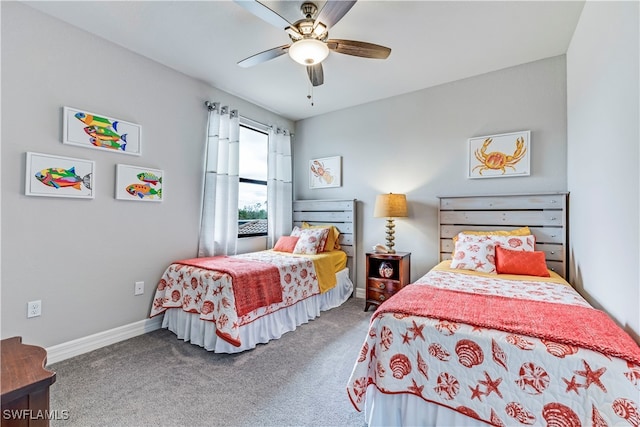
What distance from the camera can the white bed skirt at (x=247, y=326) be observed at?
7.68 feet

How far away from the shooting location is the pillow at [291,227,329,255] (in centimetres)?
351

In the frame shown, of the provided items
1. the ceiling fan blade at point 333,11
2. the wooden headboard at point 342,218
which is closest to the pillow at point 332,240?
the wooden headboard at point 342,218

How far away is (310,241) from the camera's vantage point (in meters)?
3.55

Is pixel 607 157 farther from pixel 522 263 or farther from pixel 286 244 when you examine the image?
pixel 286 244

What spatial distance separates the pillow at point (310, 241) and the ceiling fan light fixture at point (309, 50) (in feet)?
6.77

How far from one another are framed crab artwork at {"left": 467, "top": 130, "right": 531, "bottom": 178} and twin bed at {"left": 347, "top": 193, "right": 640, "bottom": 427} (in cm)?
137

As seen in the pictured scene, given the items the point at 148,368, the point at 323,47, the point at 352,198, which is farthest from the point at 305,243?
the point at 323,47

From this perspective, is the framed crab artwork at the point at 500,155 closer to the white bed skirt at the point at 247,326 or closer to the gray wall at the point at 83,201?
the white bed skirt at the point at 247,326

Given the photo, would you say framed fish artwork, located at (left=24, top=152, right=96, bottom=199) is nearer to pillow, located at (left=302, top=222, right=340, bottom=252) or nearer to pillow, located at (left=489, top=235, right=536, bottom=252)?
pillow, located at (left=302, top=222, right=340, bottom=252)

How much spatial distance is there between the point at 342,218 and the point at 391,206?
0.85 metres

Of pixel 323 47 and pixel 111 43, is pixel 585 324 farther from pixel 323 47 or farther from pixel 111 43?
pixel 111 43

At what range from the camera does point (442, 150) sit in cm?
333

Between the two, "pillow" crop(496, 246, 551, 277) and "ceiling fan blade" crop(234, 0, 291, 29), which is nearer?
"ceiling fan blade" crop(234, 0, 291, 29)

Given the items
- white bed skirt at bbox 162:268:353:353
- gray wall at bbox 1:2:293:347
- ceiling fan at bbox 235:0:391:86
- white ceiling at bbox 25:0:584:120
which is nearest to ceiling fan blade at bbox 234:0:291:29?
ceiling fan at bbox 235:0:391:86
